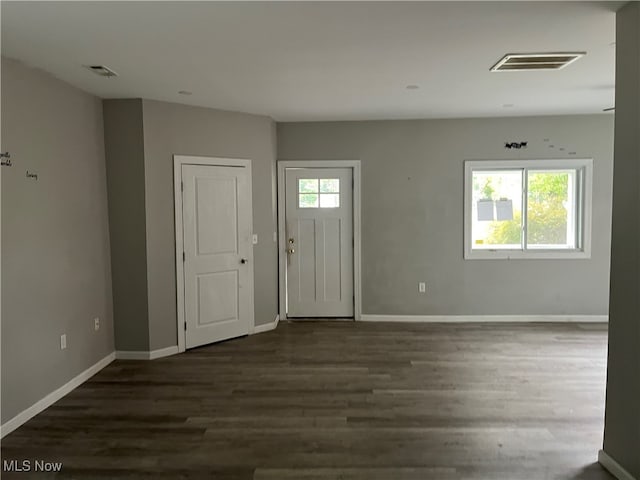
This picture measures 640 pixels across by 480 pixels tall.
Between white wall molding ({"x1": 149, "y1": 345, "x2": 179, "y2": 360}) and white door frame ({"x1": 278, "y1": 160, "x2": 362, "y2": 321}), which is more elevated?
white door frame ({"x1": 278, "y1": 160, "x2": 362, "y2": 321})

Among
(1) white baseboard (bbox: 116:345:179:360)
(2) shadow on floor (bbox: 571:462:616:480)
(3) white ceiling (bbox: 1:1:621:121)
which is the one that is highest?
(3) white ceiling (bbox: 1:1:621:121)

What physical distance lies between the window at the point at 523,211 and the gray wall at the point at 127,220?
12.2 ft

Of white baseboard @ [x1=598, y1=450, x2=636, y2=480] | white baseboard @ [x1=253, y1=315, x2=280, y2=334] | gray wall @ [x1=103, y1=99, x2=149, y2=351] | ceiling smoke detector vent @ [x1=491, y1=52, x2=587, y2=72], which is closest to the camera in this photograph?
white baseboard @ [x1=598, y1=450, x2=636, y2=480]

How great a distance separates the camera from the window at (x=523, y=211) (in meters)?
5.63

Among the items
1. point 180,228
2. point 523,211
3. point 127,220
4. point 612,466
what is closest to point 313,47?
point 180,228

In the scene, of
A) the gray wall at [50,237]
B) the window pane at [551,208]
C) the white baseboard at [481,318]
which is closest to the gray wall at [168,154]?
the gray wall at [50,237]

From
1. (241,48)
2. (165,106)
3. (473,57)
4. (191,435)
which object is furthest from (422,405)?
(165,106)

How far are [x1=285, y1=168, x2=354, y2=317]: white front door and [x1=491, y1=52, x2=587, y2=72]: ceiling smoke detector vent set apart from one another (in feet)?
8.39

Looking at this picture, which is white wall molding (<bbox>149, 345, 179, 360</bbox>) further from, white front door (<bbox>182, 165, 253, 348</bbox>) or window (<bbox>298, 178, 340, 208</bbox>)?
window (<bbox>298, 178, 340, 208</bbox>)

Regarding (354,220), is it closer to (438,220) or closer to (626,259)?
(438,220)

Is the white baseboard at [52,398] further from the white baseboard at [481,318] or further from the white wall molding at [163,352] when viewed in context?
the white baseboard at [481,318]

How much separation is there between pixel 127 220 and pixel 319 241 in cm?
234

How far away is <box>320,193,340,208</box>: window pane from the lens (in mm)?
5805

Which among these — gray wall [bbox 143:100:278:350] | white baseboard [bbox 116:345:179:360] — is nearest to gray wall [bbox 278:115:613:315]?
gray wall [bbox 143:100:278:350]
